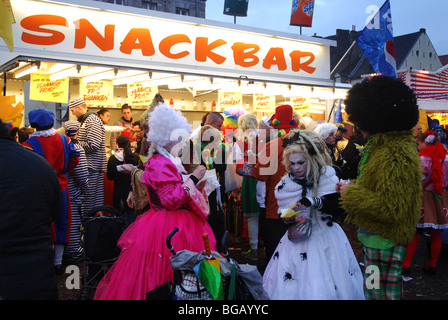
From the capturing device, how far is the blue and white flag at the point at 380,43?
8.72 metres

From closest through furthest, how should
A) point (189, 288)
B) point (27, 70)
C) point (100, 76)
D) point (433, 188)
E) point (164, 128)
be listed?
1. point (189, 288)
2. point (164, 128)
3. point (433, 188)
4. point (27, 70)
5. point (100, 76)

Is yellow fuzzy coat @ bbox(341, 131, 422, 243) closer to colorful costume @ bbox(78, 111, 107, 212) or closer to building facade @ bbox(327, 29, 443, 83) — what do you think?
colorful costume @ bbox(78, 111, 107, 212)

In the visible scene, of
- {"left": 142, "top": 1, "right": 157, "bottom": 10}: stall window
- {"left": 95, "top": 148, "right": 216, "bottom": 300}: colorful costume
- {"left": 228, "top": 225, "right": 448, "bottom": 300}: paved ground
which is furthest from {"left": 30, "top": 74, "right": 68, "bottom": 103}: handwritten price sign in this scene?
{"left": 142, "top": 1, "right": 157, "bottom": 10}: stall window

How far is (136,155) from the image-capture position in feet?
22.5

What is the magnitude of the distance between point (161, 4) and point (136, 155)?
34226 millimetres

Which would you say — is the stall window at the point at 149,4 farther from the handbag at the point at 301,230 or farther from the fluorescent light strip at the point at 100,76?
the handbag at the point at 301,230

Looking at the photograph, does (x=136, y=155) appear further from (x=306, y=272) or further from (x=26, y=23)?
(x=306, y=272)

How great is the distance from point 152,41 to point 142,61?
1.78 ft

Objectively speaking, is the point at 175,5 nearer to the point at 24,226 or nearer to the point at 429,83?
the point at 429,83

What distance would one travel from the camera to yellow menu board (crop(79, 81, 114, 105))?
8.92m

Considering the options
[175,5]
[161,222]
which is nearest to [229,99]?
[161,222]

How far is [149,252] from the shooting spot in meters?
3.39

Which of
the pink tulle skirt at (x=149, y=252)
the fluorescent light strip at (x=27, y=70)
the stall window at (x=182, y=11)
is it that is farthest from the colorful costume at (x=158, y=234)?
the stall window at (x=182, y=11)

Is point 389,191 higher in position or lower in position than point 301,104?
lower
